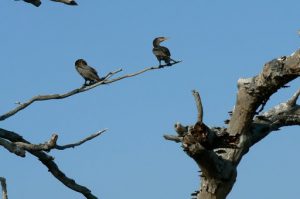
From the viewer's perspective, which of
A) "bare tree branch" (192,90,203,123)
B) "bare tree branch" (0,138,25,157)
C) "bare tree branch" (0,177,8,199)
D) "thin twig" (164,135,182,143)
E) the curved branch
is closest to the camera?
"bare tree branch" (0,177,8,199)

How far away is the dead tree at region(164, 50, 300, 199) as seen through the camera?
6465 millimetres

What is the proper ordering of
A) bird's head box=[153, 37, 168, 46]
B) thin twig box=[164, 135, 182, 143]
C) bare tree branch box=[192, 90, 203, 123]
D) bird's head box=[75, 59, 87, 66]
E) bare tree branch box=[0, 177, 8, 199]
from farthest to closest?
bird's head box=[153, 37, 168, 46], bird's head box=[75, 59, 87, 66], thin twig box=[164, 135, 182, 143], bare tree branch box=[192, 90, 203, 123], bare tree branch box=[0, 177, 8, 199]

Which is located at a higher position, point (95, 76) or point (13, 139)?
point (95, 76)

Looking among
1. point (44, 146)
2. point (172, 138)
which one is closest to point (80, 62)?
point (172, 138)

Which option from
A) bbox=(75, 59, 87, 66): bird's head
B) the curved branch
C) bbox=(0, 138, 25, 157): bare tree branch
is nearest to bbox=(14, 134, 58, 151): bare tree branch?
bbox=(0, 138, 25, 157): bare tree branch

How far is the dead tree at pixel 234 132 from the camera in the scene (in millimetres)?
6465

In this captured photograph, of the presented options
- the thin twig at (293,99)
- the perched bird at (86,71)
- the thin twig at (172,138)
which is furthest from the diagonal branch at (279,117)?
the perched bird at (86,71)

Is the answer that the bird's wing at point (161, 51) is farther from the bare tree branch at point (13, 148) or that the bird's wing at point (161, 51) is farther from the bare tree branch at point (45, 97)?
the bare tree branch at point (13, 148)

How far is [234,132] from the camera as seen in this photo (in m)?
7.70

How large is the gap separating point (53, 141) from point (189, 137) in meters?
1.00

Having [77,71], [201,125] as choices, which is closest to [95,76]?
[77,71]

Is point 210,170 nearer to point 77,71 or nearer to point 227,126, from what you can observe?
point 227,126

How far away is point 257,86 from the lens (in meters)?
7.33

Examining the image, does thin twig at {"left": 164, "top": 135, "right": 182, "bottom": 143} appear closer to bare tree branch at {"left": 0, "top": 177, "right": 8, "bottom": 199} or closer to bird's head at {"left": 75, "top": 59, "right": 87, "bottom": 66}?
bare tree branch at {"left": 0, "top": 177, "right": 8, "bottom": 199}
